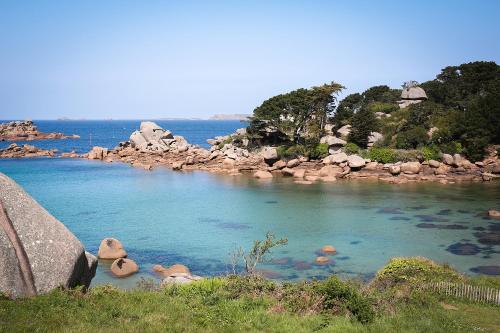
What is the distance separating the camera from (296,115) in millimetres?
77062

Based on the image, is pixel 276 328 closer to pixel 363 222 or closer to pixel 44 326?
pixel 44 326

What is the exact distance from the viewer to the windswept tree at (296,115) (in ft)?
245

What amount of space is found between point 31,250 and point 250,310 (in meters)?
7.41

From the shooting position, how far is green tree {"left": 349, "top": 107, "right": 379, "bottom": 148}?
71938 mm

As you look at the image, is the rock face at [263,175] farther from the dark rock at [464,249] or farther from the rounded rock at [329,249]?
the dark rock at [464,249]

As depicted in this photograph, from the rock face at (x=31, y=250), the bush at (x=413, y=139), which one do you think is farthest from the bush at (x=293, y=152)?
the rock face at (x=31, y=250)

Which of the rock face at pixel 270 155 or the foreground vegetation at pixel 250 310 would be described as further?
the rock face at pixel 270 155

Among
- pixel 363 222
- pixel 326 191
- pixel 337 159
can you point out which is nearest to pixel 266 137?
pixel 337 159

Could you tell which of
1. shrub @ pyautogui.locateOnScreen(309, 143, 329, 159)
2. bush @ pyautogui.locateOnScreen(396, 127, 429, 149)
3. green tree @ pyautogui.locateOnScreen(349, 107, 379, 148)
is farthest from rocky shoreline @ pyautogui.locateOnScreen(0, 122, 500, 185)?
bush @ pyautogui.locateOnScreen(396, 127, 429, 149)

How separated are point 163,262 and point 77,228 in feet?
39.2

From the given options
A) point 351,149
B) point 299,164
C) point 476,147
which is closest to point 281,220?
point 299,164

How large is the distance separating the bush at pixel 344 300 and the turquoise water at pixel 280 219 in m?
10.0

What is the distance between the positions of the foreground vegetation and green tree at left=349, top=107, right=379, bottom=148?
55183mm

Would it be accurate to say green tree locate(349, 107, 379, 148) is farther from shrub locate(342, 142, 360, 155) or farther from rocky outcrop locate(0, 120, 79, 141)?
rocky outcrop locate(0, 120, 79, 141)
